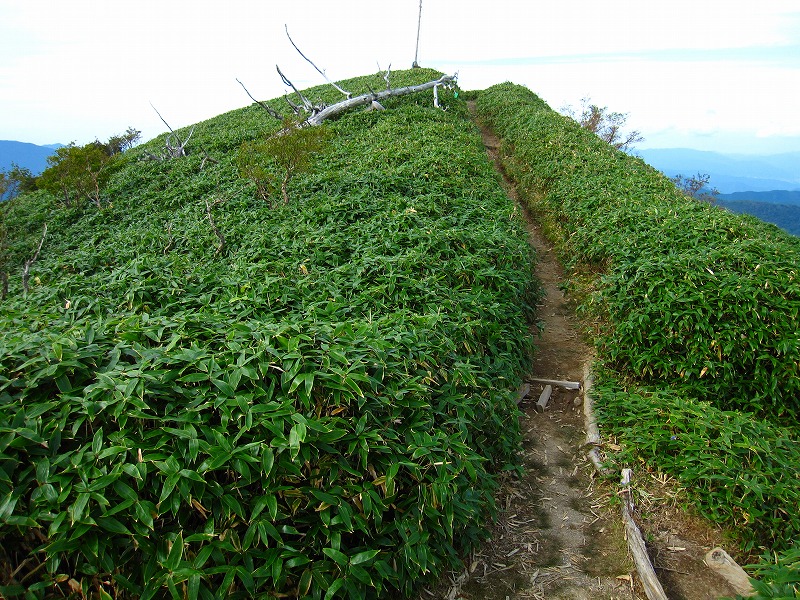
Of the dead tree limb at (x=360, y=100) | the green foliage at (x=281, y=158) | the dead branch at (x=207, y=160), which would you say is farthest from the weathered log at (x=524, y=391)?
the dead tree limb at (x=360, y=100)

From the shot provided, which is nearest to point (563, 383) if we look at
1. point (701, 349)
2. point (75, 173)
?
point (701, 349)

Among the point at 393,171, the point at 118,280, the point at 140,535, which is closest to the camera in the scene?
the point at 140,535

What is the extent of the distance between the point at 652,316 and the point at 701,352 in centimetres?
52

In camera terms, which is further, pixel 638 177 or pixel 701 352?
pixel 638 177

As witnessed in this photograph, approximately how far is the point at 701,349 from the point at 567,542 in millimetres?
2356

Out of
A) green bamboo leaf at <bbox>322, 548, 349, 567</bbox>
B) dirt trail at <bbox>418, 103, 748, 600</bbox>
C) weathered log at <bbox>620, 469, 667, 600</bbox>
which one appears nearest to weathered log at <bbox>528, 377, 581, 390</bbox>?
dirt trail at <bbox>418, 103, 748, 600</bbox>

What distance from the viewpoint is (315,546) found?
2.40 m

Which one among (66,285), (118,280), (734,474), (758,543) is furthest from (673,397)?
(66,285)

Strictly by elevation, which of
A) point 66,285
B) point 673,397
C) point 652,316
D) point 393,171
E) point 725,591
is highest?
point 393,171

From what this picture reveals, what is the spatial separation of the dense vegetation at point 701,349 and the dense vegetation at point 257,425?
116cm

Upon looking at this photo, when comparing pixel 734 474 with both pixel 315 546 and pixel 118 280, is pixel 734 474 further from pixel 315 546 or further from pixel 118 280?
pixel 118 280

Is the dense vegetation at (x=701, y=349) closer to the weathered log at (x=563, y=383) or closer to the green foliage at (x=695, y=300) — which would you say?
the green foliage at (x=695, y=300)

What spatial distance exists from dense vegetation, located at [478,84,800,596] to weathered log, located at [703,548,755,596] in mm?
285

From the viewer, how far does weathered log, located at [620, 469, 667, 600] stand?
9.59 feet
